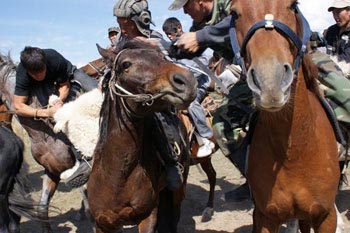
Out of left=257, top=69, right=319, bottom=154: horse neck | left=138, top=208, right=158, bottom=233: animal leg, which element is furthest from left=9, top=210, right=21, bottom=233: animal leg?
left=257, top=69, right=319, bottom=154: horse neck

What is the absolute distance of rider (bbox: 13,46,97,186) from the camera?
5.35m

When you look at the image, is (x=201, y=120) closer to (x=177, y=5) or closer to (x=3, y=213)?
(x=177, y=5)

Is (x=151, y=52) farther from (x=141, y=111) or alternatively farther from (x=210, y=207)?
(x=210, y=207)

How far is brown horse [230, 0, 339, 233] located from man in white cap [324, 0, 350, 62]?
10.00 ft

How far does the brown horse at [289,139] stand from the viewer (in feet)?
8.48

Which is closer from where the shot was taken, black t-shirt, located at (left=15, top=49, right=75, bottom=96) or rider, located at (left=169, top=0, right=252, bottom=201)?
rider, located at (left=169, top=0, right=252, bottom=201)

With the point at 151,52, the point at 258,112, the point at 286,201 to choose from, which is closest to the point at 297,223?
the point at 286,201

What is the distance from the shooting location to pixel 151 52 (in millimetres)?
3467

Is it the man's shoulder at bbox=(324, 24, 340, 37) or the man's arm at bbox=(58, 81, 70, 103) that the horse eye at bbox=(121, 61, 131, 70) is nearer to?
the man's arm at bbox=(58, 81, 70, 103)

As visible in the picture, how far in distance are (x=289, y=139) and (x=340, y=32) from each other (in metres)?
3.75

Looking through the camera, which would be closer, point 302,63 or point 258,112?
point 302,63

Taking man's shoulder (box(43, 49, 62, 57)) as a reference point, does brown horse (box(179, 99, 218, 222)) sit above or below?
below

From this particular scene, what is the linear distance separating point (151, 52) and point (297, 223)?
7.45 feet

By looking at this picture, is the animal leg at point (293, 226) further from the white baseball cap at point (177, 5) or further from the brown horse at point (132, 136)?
the white baseball cap at point (177, 5)
